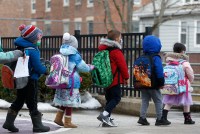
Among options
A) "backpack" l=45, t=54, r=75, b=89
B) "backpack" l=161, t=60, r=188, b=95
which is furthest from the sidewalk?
"backpack" l=45, t=54, r=75, b=89

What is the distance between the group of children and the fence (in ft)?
8.96

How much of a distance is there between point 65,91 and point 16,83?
103 cm

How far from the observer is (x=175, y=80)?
10.5m

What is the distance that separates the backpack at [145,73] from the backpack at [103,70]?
2.07 ft

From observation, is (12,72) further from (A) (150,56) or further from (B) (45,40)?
(B) (45,40)

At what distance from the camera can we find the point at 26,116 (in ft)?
38.4

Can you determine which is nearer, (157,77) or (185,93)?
(157,77)

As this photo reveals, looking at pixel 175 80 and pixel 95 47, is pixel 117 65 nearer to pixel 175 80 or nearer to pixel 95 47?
pixel 175 80

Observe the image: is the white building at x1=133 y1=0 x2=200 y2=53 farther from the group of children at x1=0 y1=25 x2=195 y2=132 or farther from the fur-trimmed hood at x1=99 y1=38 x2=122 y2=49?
the fur-trimmed hood at x1=99 y1=38 x2=122 y2=49

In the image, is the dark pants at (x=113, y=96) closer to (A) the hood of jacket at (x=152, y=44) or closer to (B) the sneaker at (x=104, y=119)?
(B) the sneaker at (x=104, y=119)

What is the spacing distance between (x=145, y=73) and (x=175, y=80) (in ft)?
2.58

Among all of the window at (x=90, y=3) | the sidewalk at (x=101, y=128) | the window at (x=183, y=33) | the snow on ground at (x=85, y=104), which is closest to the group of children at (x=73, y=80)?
the sidewalk at (x=101, y=128)

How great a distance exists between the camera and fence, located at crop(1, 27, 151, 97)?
44.2 feet

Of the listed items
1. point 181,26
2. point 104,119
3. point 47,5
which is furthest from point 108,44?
point 47,5
